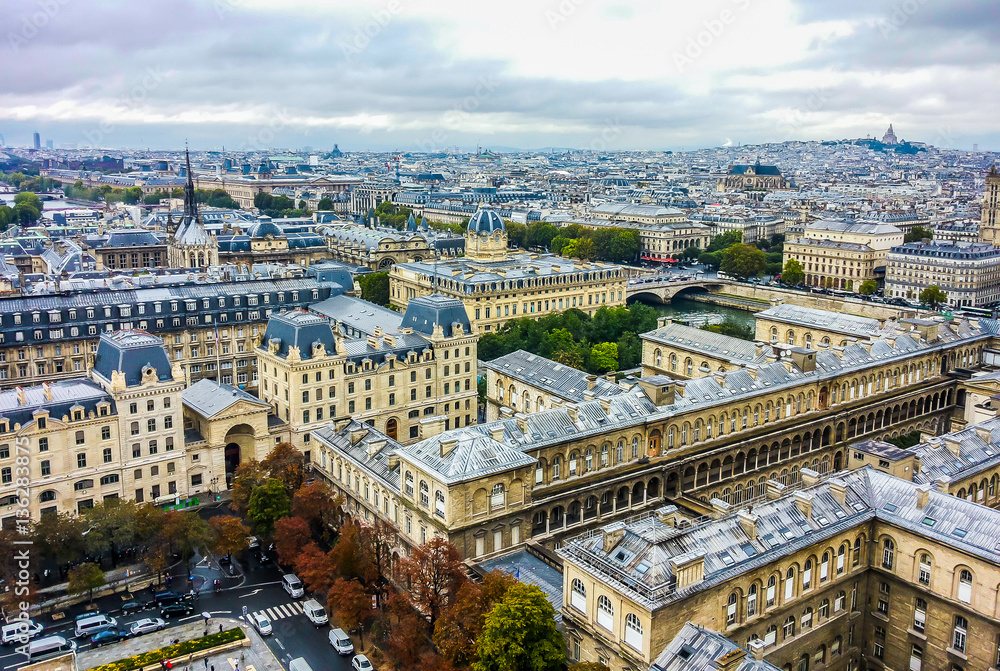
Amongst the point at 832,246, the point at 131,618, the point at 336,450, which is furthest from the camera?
the point at 832,246

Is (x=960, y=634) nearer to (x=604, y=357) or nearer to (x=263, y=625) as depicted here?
(x=263, y=625)

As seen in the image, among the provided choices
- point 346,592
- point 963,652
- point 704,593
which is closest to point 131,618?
point 346,592

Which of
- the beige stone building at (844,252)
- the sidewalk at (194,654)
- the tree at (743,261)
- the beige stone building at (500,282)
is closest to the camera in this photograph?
the sidewalk at (194,654)

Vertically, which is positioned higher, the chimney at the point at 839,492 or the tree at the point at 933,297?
the chimney at the point at 839,492

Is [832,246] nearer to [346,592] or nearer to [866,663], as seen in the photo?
[866,663]

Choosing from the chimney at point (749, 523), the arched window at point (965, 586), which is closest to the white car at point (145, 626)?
the chimney at point (749, 523)

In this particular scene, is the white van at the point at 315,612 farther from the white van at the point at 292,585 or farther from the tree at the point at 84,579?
the tree at the point at 84,579
